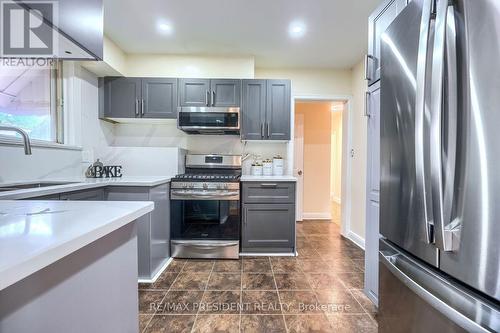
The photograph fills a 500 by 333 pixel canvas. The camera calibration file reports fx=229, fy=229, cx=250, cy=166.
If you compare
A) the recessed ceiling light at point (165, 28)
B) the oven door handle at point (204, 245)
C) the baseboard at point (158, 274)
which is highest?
the recessed ceiling light at point (165, 28)

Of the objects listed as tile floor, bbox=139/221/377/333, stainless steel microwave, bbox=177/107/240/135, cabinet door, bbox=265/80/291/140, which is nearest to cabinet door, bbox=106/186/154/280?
tile floor, bbox=139/221/377/333

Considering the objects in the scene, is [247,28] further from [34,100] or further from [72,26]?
[34,100]

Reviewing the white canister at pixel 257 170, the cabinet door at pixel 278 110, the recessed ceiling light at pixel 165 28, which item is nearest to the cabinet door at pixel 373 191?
the cabinet door at pixel 278 110

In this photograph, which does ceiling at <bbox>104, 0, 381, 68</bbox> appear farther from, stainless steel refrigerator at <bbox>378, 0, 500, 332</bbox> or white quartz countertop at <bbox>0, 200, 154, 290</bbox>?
white quartz countertop at <bbox>0, 200, 154, 290</bbox>

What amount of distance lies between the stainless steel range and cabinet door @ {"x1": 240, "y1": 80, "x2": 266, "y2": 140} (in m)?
0.68

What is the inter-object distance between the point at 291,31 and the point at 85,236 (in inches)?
106

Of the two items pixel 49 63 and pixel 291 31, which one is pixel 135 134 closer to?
pixel 49 63

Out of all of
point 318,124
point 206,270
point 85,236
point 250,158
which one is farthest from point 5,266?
point 318,124

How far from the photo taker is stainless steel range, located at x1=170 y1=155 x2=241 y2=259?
8.73ft

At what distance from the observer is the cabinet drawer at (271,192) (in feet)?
9.00

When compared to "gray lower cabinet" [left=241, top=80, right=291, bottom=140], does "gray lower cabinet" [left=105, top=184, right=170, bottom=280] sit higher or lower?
lower

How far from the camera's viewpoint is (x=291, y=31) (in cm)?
251

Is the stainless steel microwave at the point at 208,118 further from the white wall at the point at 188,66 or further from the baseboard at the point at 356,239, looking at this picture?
the baseboard at the point at 356,239

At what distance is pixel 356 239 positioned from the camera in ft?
10.7
